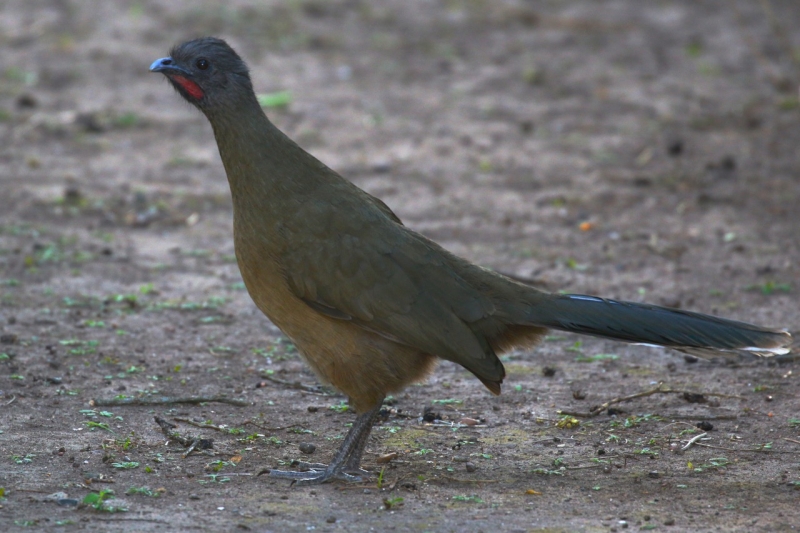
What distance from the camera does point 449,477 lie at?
464 centimetres

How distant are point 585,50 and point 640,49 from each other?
690mm

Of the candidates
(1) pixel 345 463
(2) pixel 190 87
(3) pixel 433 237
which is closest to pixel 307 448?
(1) pixel 345 463

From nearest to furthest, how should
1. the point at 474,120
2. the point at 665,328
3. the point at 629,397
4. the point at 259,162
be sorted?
1. the point at 665,328
2. the point at 259,162
3. the point at 629,397
4. the point at 474,120

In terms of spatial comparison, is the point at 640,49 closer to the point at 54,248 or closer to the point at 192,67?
the point at 54,248

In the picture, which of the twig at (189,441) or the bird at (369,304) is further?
the twig at (189,441)

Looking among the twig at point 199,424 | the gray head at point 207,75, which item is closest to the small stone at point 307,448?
the twig at point 199,424

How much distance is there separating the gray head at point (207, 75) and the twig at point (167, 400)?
1.42 m

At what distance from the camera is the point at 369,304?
4.68 m

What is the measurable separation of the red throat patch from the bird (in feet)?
0.56

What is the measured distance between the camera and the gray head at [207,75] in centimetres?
502

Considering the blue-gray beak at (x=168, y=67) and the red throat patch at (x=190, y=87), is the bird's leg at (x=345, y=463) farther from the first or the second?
the blue-gray beak at (x=168, y=67)

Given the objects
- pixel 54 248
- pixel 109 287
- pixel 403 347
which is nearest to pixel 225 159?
pixel 403 347

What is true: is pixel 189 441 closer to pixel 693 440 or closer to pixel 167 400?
pixel 167 400

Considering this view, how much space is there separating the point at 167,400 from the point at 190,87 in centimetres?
153
